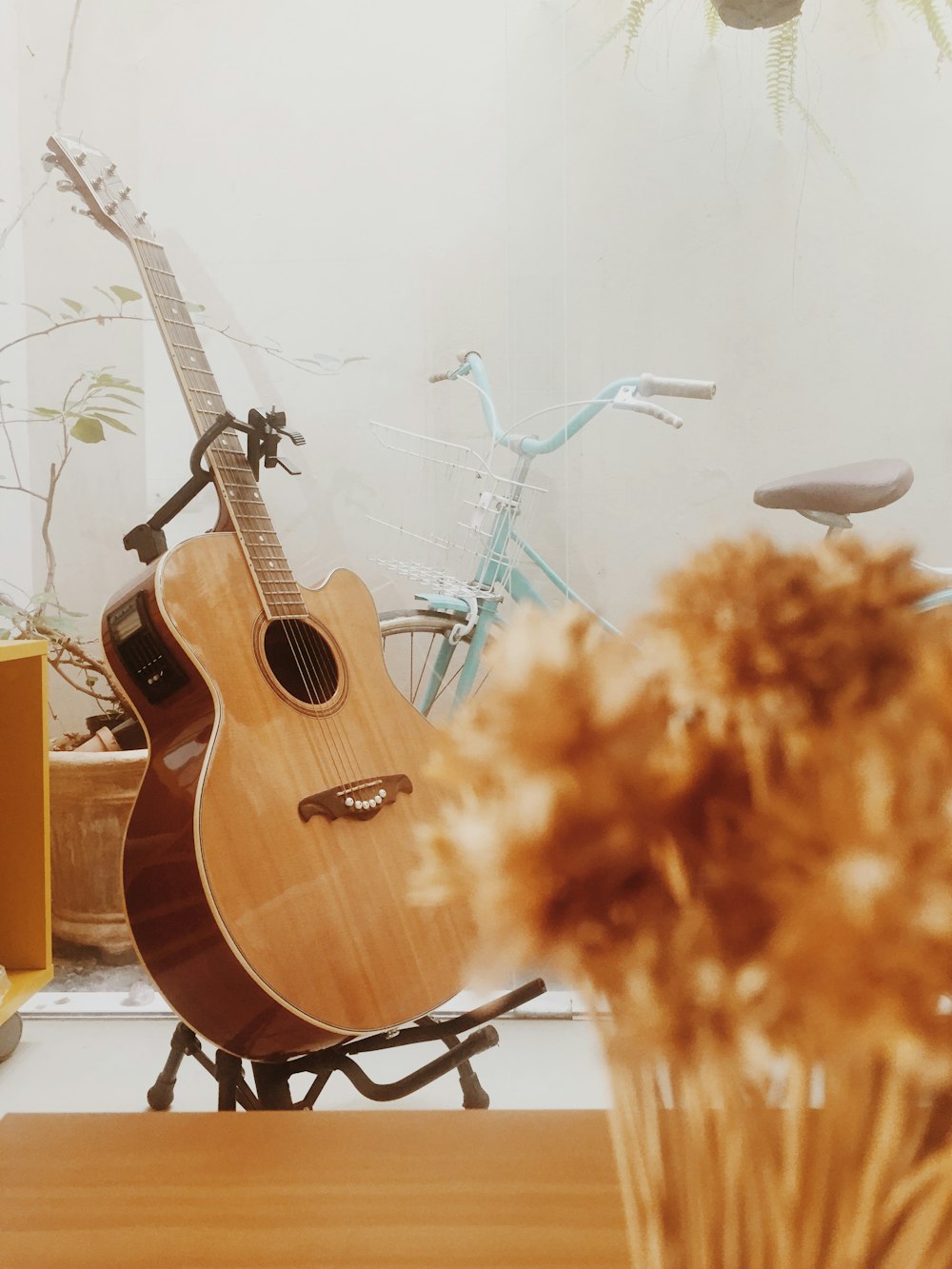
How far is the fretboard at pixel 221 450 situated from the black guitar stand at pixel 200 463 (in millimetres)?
26

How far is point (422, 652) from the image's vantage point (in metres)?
1.83

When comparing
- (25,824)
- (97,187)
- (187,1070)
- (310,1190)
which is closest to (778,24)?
(97,187)

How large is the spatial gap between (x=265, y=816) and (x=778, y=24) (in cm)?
174

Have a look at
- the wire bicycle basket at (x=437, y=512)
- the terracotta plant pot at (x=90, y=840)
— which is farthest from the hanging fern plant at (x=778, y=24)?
the terracotta plant pot at (x=90, y=840)

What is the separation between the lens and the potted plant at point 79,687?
166 centimetres

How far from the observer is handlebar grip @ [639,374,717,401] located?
5.21 feet

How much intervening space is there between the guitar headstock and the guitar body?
0.57m

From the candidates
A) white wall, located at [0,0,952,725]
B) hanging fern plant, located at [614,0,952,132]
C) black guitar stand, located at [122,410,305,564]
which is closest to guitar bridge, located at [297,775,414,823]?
black guitar stand, located at [122,410,305,564]

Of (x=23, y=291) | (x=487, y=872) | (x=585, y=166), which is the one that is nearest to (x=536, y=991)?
(x=487, y=872)

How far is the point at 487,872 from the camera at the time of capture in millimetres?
160

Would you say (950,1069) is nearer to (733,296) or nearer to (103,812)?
(103,812)

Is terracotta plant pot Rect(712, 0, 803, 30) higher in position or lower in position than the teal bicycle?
higher

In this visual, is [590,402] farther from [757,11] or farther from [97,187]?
[97,187]

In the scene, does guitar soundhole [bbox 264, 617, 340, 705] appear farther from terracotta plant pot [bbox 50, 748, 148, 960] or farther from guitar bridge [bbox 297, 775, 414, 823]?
terracotta plant pot [bbox 50, 748, 148, 960]
